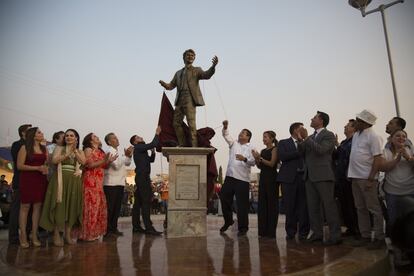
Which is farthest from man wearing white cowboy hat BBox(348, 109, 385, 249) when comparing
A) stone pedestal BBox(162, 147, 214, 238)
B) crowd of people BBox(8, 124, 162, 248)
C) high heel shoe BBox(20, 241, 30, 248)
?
high heel shoe BBox(20, 241, 30, 248)

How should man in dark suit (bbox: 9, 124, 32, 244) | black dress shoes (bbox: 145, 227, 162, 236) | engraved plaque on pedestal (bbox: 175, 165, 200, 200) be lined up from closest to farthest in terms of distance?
man in dark suit (bbox: 9, 124, 32, 244), engraved plaque on pedestal (bbox: 175, 165, 200, 200), black dress shoes (bbox: 145, 227, 162, 236)

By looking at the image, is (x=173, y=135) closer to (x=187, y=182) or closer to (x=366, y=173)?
(x=187, y=182)

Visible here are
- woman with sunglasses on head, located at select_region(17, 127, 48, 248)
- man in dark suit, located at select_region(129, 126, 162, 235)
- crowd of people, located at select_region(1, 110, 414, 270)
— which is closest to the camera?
crowd of people, located at select_region(1, 110, 414, 270)

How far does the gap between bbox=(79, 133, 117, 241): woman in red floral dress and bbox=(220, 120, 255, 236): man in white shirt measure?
7.51 ft

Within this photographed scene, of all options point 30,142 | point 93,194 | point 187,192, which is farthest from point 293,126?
point 30,142

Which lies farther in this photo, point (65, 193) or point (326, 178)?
point (65, 193)

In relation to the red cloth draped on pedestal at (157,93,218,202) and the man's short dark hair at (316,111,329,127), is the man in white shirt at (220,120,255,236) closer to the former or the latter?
the red cloth draped on pedestal at (157,93,218,202)

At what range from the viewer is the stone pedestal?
22.0 feet

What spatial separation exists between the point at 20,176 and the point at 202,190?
299cm

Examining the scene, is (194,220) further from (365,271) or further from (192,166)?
(365,271)

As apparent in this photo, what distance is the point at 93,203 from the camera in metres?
6.37

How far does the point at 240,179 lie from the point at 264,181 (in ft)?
1.80

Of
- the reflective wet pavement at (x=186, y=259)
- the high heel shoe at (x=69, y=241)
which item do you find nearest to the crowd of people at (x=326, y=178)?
the reflective wet pavement at (x=186, y=259)

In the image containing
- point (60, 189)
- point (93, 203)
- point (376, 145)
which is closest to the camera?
point (376, 145)
